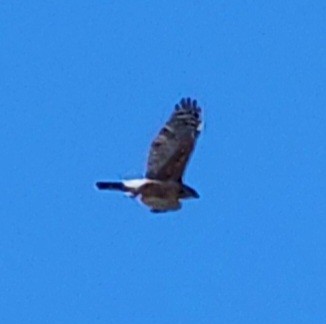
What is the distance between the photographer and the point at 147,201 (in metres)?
23.8

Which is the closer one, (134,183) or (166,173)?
(134,183)

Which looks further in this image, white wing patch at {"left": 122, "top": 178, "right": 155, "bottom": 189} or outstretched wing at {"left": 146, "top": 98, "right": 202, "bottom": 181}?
outstretched wing at {"left": 146, "top": 98, "right": 202, "bottom": 181}

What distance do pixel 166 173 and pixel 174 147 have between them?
0.53m

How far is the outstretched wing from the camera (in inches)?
942

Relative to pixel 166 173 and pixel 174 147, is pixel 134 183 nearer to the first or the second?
pixel 166 173

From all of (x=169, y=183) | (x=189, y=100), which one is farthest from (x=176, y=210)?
(x=189, y=100)

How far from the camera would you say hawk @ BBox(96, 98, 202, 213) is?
23.6 metres

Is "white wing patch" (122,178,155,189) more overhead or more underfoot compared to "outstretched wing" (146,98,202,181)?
more underfoot

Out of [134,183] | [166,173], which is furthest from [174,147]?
[134,183]

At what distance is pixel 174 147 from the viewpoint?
2420 centimetres

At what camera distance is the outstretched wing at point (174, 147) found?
2392 centimetres

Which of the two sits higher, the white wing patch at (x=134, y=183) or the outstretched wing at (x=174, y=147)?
the outstretched wing at (x=174, y=147)

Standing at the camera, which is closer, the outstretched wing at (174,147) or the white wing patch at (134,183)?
the white wing patch at (134,183)

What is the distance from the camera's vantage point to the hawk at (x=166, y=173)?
77.4ft
